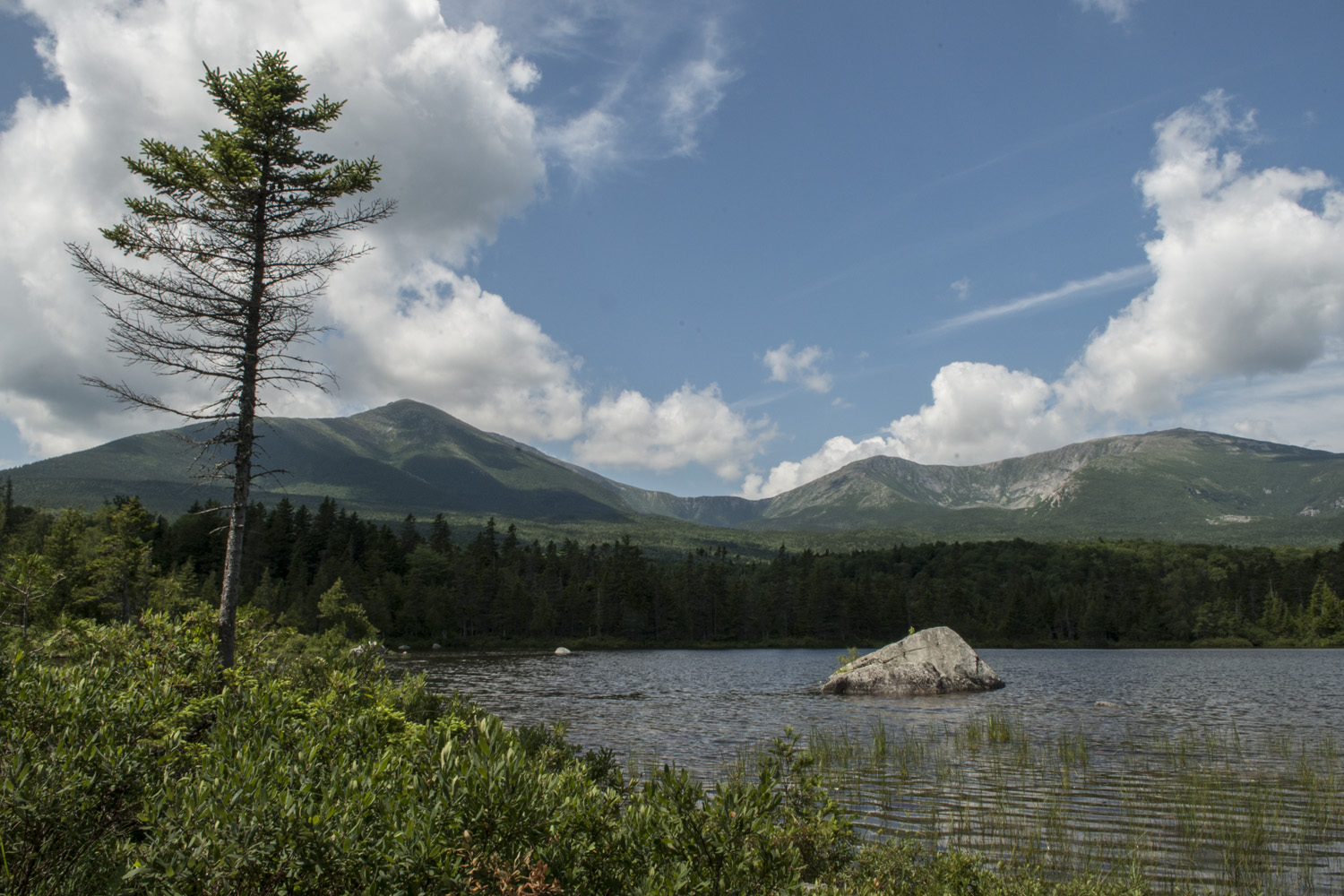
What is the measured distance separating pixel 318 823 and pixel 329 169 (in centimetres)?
1929

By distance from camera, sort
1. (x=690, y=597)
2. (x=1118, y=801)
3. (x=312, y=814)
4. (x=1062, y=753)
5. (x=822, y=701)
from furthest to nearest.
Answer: (x=690, y=597), (x=822, y=701), (x=1062, y=753), (x=1118, y=801), (x=312, y=814)

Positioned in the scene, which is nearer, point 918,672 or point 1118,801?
point 1118,801

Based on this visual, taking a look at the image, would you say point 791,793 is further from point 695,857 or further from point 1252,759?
point 1252,759

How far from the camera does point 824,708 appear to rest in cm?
3781

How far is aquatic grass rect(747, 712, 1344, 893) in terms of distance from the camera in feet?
41.7

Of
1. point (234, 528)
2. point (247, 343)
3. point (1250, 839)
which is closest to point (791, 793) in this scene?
point (1250, 839)

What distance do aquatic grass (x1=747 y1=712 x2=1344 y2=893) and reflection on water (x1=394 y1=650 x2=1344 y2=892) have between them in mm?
63

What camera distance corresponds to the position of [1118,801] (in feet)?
56.9

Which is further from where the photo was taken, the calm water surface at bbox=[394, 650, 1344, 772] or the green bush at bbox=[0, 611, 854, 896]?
the calm water surface at bbox=[394, 650, 1344, 772]

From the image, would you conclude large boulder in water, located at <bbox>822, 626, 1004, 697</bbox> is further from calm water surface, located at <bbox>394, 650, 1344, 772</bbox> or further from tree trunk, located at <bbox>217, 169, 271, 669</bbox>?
tree trunk, located at <bbox>217, 169, 271, 669</bbox>

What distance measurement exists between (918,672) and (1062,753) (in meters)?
25.8

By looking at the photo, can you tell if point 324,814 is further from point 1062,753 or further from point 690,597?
point 690,597

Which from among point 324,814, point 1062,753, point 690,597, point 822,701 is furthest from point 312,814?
point 690,597

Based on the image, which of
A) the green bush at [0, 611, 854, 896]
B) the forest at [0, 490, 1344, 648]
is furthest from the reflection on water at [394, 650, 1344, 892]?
the forest at [0, 490, 1344, 648]
